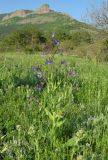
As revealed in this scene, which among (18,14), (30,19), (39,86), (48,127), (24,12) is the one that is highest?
(48,127)

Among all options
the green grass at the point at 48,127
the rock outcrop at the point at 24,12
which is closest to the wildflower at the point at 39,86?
the green grass at the point at 48,127

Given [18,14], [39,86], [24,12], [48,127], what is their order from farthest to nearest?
[24,12]
[18,14]
[39,86]
[48,127]

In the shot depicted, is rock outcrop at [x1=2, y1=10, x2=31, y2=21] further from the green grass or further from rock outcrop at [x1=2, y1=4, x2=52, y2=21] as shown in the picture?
the green grass

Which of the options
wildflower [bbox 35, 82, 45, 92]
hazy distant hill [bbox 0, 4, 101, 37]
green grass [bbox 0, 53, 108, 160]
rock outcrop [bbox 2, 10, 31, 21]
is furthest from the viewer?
rock outcrop [bbox 2, 10, 31, 21]

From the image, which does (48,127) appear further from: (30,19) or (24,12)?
(24,12)

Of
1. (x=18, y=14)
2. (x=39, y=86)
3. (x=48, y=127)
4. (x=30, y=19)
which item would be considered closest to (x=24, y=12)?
(x=18, y=14)

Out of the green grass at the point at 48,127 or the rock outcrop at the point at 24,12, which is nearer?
the green grass at the point at 48,127

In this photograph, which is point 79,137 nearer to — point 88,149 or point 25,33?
point 88,149

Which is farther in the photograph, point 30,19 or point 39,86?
point 30,19

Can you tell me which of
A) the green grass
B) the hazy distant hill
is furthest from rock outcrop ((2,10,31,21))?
the green grass

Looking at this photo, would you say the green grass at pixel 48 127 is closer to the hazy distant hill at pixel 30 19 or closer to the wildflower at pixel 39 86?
the wildflower at pixel 39 86

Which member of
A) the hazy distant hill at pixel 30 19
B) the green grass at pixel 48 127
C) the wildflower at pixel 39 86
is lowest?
the hazy distant hill at pixel 30 19

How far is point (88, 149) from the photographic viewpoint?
9.48ft

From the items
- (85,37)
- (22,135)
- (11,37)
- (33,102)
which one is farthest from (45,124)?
(11,37)
